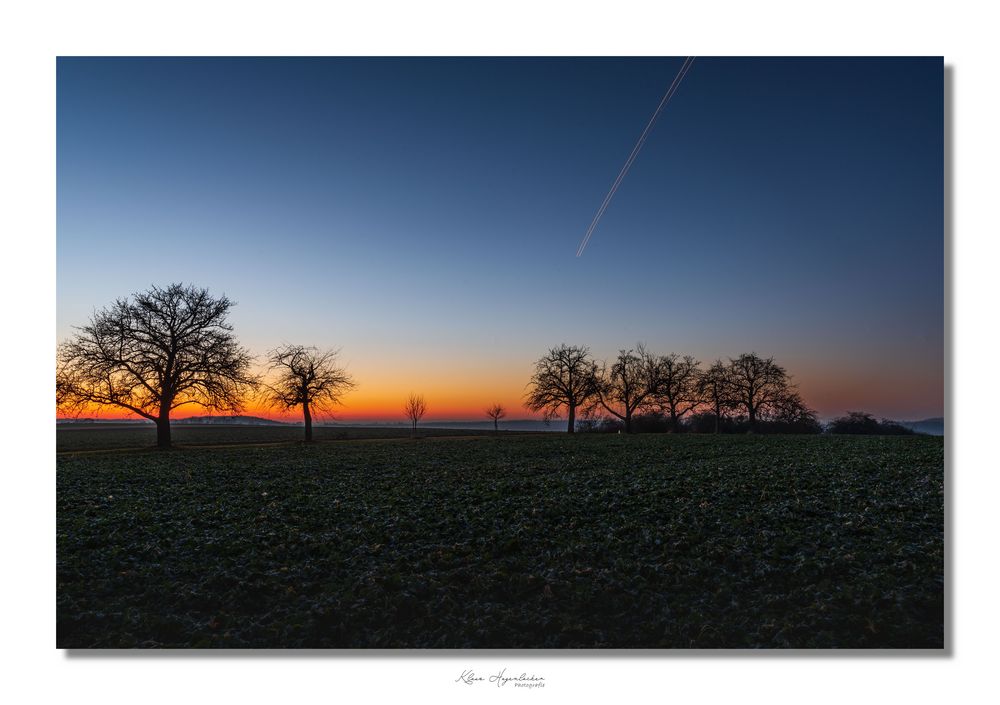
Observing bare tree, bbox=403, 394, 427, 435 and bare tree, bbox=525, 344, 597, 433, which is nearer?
bare tree, bbox=525, 344, 597, 433

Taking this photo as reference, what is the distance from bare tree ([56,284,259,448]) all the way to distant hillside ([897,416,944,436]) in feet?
22.4

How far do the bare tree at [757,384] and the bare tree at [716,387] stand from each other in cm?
7

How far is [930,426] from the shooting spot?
4426 mm

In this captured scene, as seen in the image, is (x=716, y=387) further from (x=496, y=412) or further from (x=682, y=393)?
(x=496, y=412)

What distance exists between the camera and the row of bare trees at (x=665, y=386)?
549cm

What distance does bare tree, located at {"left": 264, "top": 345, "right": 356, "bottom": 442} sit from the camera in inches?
224

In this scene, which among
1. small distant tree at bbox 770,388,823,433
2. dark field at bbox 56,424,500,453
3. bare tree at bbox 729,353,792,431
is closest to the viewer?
bare tree at bbox 729,353,792,431

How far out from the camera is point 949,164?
4363mm

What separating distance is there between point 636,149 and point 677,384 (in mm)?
2705

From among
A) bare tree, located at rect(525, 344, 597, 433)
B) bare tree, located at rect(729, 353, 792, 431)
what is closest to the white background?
bare tree, located at rect(729, 353, 792, 431)
